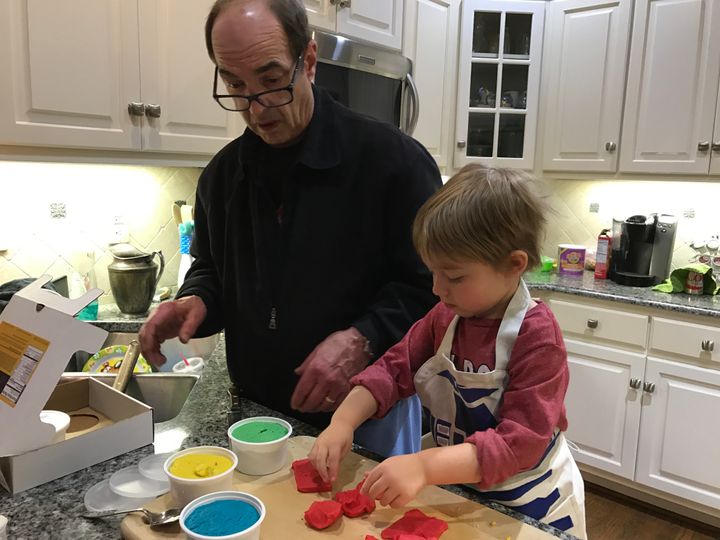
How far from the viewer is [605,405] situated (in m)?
2.57

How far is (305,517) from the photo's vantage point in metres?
0.73

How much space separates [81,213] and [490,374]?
5.44 ft

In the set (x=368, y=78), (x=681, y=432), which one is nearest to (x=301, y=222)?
(x=368, y=78)

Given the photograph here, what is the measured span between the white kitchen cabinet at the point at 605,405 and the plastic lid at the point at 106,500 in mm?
2250

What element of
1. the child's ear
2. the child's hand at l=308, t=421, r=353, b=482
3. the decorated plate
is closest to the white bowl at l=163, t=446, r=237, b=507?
the child's hand at l=308, t=421, r=353, b=482

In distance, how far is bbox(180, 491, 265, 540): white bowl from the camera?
2.04 feet

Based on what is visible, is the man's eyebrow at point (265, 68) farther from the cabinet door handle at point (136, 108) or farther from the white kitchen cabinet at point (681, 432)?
the white kitchen cabinet at point (681, 432)

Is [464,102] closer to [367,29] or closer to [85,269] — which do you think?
[367,29]

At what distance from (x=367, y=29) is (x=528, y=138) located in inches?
42.0

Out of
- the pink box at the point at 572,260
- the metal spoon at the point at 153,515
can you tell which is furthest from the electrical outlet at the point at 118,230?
the pink box at the point at 572,260

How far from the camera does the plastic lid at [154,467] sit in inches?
32.2

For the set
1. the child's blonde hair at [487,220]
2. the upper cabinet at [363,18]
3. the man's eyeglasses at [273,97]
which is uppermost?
the upper cabinet at [363,18]

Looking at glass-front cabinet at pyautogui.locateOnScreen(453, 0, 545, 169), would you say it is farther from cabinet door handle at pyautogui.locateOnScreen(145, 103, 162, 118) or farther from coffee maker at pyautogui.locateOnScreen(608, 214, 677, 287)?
cabinet door handle at pyautogui.locateOnScreen(145, 103, 162, 118)

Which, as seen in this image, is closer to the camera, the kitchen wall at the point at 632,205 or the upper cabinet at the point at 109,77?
the upper cabinet at the point at 109,77
